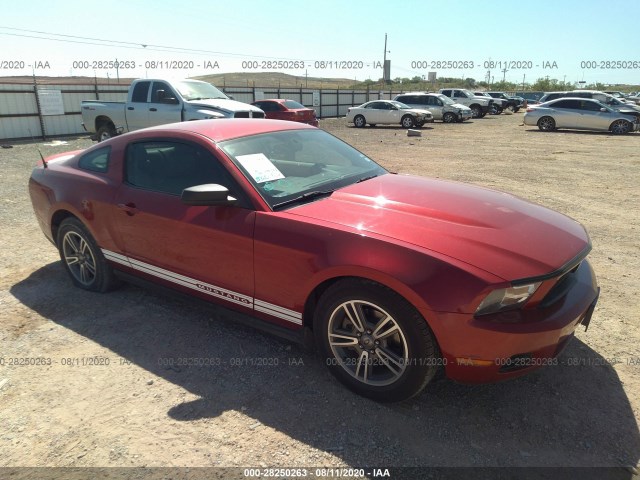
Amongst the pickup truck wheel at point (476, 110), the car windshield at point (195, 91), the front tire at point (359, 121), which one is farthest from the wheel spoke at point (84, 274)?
the pickup truck wheel at point (476, 110)

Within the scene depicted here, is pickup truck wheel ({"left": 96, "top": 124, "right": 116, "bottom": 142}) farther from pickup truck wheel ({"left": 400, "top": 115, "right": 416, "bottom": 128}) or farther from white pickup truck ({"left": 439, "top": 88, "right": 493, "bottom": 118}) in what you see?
white pickup truck ({"left": 439, "top": 88, "right": 493, "bottom": 118})

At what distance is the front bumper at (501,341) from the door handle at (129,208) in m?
2.49

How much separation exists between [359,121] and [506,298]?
23.8 metres

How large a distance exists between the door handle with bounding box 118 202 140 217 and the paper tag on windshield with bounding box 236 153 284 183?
103 cm

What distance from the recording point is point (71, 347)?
3.40 meters

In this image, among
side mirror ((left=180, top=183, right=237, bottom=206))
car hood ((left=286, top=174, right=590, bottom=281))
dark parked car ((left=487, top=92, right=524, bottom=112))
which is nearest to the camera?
car hood ((left=286, top=174, right=590, bottom=281))

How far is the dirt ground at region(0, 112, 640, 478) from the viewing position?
2389 millimetres

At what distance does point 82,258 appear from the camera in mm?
4293

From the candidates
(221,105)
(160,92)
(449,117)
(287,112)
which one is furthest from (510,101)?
(160,92)

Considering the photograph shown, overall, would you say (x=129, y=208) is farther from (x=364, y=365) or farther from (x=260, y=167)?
(x=364, y=365)

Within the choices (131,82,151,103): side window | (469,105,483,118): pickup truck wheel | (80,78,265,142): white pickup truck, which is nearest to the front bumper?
(80,78,265,142): white pickup truck

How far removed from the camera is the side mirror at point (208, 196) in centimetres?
290

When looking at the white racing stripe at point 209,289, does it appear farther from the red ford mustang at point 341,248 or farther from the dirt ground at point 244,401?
the dirt ground at point 244,401

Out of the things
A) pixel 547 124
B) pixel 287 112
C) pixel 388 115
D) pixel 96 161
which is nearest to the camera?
pixel 96 161
